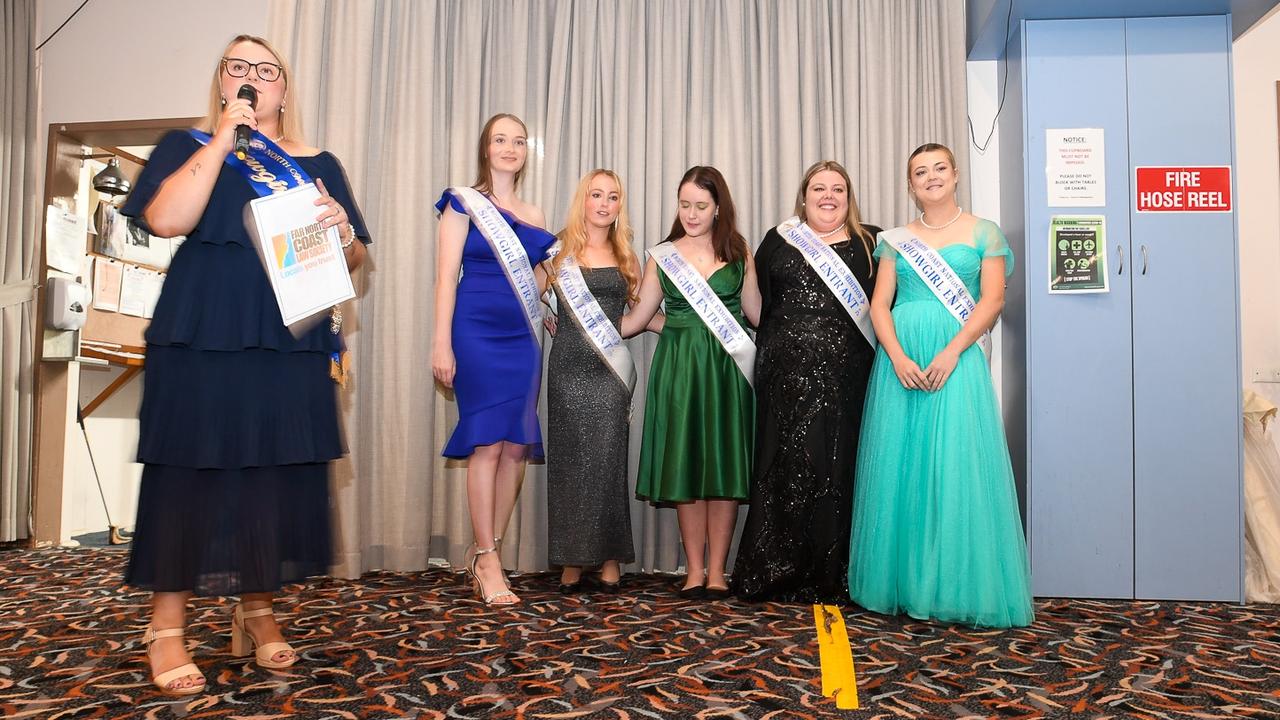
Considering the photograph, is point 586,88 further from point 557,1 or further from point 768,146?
point 768,146

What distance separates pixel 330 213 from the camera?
1878 mm

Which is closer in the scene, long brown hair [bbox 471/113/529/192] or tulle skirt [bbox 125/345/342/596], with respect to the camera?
tulle skirt [bbox 125/345/342/596]

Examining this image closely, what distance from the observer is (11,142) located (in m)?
3.80

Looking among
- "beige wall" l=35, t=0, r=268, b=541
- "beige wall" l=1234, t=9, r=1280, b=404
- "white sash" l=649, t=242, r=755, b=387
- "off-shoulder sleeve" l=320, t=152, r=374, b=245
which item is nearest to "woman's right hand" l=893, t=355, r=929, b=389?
"white sash" l=649, t=242, r=755, b=387

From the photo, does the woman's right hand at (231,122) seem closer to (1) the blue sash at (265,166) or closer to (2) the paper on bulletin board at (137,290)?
(1) the blue sash at (265,166)

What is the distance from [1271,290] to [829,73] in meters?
1.80

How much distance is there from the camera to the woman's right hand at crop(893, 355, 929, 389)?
101 inches

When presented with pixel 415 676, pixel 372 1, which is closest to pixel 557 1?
pixel 372 1

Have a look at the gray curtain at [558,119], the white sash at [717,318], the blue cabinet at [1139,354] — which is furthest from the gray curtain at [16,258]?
the blue cabinet at [1139,354]

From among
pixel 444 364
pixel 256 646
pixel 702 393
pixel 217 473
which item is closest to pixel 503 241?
pixel 444 364

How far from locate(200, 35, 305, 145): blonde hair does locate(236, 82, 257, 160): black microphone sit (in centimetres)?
8

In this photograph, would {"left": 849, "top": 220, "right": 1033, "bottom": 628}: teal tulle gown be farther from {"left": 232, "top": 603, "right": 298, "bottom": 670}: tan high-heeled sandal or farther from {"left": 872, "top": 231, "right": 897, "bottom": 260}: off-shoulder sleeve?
{"left": 232, "top": 603, "right": 298, "bottom": 670}: tan high-heeled sandal

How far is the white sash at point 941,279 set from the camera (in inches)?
103

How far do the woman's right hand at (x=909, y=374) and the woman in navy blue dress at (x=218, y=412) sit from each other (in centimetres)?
156
